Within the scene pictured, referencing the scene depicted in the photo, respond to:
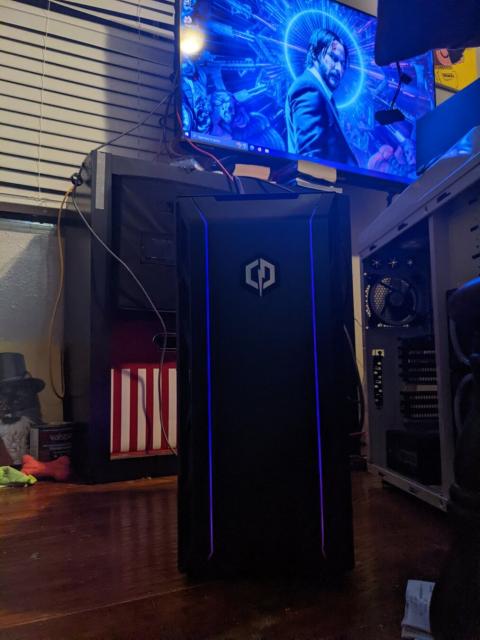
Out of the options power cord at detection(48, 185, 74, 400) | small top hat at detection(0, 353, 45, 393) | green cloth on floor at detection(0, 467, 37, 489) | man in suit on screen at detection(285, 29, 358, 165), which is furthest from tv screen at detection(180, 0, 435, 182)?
green cloth on floor at detection(0, 467, 37, 489)

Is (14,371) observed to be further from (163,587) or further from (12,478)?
(163,587)

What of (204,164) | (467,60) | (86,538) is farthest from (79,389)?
(467,60)

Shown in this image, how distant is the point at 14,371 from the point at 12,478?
333mm

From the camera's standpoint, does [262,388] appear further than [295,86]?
No

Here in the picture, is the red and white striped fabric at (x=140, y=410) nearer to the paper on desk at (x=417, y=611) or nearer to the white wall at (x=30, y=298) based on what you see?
the white wall at (x=30, y=298)

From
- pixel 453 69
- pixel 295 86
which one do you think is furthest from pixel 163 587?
pixel 453 69

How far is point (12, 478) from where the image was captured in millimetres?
1117

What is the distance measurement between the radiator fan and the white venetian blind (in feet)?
3.10

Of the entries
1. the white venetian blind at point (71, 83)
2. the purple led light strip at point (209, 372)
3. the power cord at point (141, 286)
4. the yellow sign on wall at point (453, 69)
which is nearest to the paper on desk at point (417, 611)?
the purple led light strip at point (209, 372)

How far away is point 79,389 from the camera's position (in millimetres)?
1268

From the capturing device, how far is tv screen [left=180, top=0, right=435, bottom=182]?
137 cm

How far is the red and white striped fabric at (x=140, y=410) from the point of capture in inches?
46.8

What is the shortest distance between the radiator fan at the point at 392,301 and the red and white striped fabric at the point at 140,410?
572mm

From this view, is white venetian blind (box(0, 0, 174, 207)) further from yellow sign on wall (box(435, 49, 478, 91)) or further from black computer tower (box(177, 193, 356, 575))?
yellow sign on wall (box(435, 49, 478, 91))
